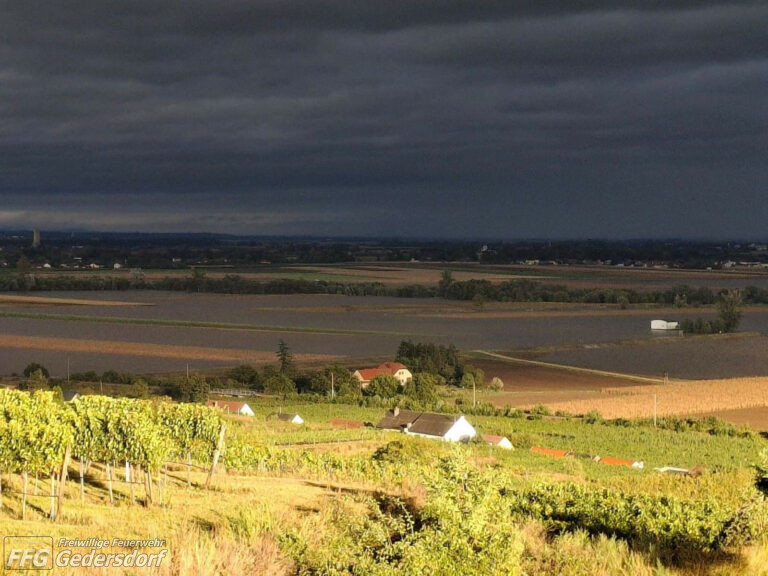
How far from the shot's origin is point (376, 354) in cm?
5822

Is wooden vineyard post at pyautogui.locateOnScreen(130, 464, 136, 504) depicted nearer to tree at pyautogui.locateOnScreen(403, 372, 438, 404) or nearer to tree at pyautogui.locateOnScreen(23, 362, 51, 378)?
tree at pyautogui.locateOnScreen(403, 372, 438, 404)

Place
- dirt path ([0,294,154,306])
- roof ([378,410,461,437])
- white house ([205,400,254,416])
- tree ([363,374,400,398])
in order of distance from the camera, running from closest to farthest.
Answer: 1. roof ([378,410,461,437])
2. white house ([205,400,254,416])
3. tree ([363,374,400,398])
4. dirt path ([0,294,154,306])

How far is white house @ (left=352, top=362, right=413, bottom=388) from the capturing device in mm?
47812

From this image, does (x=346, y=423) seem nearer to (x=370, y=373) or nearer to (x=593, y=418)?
(x=593, y=418)

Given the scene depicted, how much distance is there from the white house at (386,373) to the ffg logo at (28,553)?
36340mm

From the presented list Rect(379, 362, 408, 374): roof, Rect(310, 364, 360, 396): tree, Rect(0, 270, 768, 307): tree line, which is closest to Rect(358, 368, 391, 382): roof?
Rect(379, 362, 408, 374): roof

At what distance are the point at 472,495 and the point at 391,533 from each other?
178cm

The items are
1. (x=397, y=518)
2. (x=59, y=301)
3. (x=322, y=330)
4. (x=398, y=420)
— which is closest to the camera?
(x=397, y=518)

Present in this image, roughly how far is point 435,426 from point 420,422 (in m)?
0.72

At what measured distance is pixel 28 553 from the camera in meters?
10.1

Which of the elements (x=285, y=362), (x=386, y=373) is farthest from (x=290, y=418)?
(x=285, y=362)

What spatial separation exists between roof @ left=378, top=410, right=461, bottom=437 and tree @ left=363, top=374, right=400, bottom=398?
795cm

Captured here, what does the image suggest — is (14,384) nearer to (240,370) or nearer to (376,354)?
(240,370)

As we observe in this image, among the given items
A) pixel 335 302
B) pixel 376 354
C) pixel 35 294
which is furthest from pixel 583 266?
pixel 376 354
